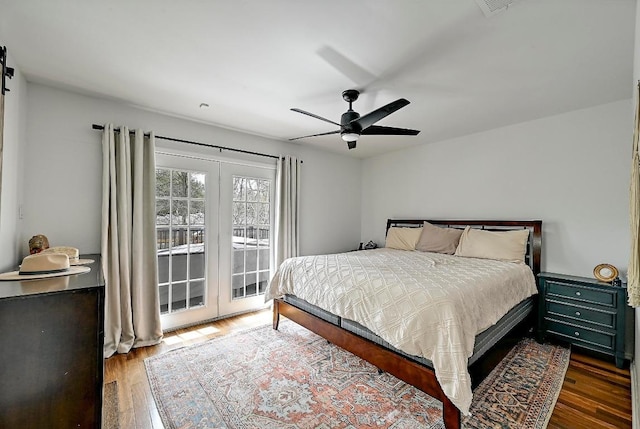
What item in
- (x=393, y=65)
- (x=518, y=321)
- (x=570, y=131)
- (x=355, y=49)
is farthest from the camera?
(x=570, y=131)

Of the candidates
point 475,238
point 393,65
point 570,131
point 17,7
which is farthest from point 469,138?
point 17,7

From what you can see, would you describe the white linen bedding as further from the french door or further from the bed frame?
the french door

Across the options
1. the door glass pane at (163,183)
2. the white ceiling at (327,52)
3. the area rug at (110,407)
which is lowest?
the area rug at (110,407)

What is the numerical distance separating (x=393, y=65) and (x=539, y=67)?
1.16 metres

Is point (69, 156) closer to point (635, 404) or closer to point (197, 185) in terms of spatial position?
point (197, 185)

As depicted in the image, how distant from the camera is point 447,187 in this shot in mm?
4254

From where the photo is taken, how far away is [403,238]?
4.32 m

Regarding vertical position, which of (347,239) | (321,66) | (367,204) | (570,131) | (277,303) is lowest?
(277,303)

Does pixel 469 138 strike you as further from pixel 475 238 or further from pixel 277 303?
pixel 277 303

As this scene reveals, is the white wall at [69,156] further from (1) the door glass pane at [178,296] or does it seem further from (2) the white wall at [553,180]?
(2) the white wall at [553,180]

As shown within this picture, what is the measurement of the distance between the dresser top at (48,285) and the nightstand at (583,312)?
3927 millimetres

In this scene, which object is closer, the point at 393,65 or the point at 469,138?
the point at 393,65

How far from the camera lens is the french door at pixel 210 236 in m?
3.31

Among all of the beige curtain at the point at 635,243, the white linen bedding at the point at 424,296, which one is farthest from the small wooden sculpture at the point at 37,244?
the beige curtain at the point at 635,243
